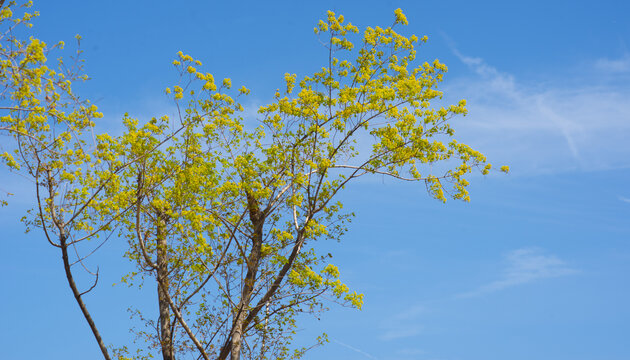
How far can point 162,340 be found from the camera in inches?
539

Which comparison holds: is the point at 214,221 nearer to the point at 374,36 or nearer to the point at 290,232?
the point at 290,232

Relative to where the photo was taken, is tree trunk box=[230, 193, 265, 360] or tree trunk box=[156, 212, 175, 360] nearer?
tree trunk box=[230, 193, 265, 360]

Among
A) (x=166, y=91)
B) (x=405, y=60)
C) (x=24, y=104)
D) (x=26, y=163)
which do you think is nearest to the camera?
(x=24, y=104)

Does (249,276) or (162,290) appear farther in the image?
(162,290)

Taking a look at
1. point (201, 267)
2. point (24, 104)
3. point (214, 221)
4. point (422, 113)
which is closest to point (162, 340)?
point (201, 267)

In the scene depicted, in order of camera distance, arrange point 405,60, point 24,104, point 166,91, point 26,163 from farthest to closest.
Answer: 1. point 405,60
2. point 166,91
3. point 26,163
4. point 24,104

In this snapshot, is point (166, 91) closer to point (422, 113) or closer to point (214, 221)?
point (214, 221)

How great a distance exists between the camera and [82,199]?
1223 centimetres

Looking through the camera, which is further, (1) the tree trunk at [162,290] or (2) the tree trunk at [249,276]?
(1) the tree trunk at [162,290]

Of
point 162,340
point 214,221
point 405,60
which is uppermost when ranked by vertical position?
point 405,60

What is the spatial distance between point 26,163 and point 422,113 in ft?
27.4

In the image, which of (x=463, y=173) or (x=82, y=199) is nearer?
(x=82, y=199)

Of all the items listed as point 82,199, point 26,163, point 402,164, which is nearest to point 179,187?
point 82,199

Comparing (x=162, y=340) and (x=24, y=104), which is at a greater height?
(x=24, y=104)
